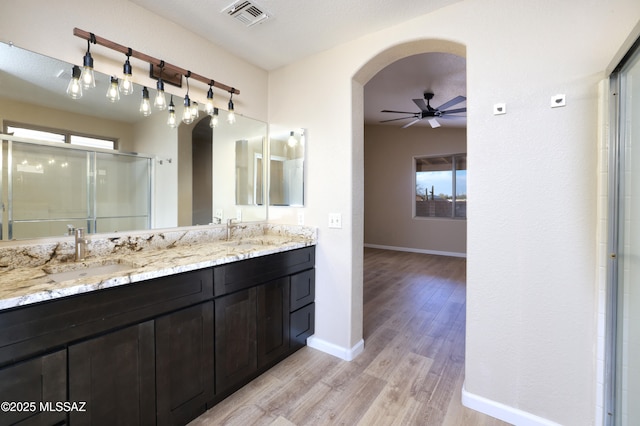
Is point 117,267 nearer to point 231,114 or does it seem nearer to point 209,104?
point 209,104

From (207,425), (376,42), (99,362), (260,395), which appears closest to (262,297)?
(260,395)

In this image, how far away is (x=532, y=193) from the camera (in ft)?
5.11

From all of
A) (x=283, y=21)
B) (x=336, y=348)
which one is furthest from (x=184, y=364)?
(x=283, y=21)

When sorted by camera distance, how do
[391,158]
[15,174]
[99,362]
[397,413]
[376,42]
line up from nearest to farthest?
[99,362]
[15,174]
[397,413]
[376,42]
[391,158]

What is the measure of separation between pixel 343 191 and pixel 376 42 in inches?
45.2

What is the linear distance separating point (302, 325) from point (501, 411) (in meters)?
1.42

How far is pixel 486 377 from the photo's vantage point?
5.60 ft

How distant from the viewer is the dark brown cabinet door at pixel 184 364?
1.43m

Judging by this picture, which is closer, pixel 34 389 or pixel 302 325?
pixel 34 389

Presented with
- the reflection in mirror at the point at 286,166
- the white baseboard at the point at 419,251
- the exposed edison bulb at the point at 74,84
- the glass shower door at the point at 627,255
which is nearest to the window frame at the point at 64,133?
the exposed edison bulb at the point at 74,84

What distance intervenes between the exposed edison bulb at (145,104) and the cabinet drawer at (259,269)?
47.7 inches

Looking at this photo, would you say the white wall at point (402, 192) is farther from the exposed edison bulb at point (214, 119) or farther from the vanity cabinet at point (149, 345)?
the exposed edison bulb at point (214, 119)

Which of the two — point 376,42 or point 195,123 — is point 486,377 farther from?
point 195,123

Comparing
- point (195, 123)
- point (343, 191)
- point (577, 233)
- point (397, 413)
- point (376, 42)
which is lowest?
point (397, 413)
